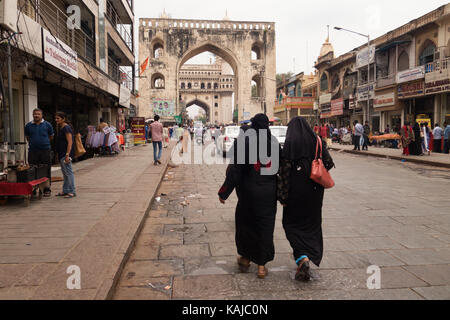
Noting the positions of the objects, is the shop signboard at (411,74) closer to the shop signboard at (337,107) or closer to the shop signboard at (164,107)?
the shop signboard at (337,107)

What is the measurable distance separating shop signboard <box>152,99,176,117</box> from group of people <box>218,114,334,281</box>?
1575 inches

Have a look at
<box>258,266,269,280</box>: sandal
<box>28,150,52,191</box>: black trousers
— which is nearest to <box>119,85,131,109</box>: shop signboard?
<box>28,150,52,191</box>: black trousers

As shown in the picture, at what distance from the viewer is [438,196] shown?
7.05 m

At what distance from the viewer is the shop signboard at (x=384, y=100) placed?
24.1 metres

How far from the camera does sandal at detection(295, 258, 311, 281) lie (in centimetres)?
317

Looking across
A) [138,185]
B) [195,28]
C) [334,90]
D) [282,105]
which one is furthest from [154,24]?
[138,185]

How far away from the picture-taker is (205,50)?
43.9m

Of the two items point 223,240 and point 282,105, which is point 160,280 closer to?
point 223,240

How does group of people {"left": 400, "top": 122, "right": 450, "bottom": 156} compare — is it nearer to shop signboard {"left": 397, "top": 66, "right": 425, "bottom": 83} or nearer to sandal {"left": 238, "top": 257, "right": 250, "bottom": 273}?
shop signboard {"left": 397, "top": 66, "right": 425, "bottom": 83}

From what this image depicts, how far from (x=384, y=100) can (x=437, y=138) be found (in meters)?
8.05

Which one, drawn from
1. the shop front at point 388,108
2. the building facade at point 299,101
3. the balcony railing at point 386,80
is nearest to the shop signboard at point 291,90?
the building facade at point 299,101

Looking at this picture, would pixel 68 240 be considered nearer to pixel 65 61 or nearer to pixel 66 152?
pixel 66 152

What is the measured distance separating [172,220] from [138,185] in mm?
2473
